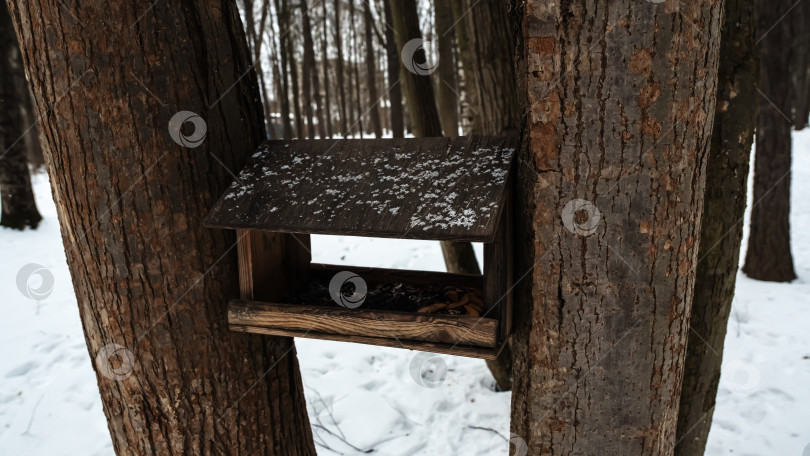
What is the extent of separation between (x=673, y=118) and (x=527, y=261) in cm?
55

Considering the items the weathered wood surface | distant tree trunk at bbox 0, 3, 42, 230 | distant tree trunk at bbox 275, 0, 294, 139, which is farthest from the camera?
distant tree trunk at bbox 275, 0, 294, 139

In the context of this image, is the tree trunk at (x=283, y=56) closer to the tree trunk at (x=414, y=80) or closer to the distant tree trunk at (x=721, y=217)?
the tree trunk at (x=414, y=80)

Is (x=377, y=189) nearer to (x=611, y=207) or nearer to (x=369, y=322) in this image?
(x=369, y=322)

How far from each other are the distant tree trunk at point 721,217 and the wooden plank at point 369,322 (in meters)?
1.22

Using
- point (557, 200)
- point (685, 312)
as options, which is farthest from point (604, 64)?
point (685, 312)

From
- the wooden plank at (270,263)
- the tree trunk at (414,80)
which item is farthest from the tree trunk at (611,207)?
the tree trunk at (414,80)

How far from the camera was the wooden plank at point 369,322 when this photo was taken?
1528mm

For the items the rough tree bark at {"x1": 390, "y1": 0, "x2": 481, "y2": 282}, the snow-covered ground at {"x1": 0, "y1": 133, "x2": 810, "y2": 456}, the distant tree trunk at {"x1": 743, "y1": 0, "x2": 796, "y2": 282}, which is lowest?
the snow-covered ground at {"x1": 0, "y1": 133, "x2": 810, "y2": 456}

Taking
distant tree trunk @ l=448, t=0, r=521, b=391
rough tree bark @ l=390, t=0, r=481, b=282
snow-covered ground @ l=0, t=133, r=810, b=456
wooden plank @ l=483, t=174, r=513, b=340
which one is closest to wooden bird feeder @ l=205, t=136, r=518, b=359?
wooden plank @ l=483, t=174, r=513, b=340

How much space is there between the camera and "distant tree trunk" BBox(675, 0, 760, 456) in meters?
2.19

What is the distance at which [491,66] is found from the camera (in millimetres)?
3320

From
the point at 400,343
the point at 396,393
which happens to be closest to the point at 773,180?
the point at 396,393

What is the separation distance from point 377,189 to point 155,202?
0.69 metres

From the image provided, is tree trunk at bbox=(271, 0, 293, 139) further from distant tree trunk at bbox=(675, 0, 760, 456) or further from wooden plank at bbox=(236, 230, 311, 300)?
distant tree trunk at bbox=(675, 0, 760, 456)
